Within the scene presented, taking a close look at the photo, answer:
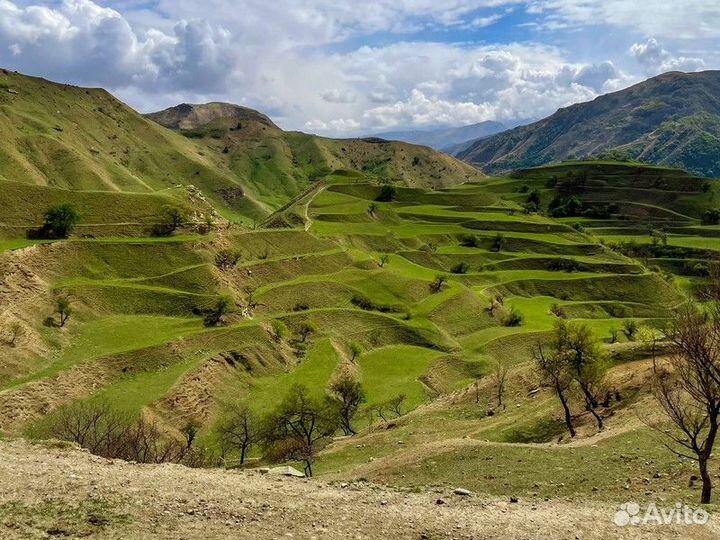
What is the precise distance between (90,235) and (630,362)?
7936 centimetres

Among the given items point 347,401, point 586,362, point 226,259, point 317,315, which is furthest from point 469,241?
point 586,362

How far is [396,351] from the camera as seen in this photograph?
294 ft

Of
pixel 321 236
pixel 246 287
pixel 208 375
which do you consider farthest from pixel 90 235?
pixel 321 236

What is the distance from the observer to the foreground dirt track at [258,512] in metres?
17.9

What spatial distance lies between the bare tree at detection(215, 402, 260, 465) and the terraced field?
2.85 meters

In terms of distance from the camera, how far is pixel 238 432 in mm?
57406

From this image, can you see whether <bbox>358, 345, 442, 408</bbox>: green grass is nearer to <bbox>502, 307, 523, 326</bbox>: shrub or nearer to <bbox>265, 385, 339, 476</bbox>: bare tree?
<bbox>265, 385, 339, 476</bbox>: bare tree

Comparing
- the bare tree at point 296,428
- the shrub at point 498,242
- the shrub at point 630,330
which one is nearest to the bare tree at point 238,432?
the bare tree at point 296,428

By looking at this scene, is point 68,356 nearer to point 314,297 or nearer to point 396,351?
point 314,297

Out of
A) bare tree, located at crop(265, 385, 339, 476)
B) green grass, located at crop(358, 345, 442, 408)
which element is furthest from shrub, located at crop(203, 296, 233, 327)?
green grass, located at crop(358, 345, 442, 408)

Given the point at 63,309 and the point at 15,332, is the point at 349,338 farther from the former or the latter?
the point at 15,332

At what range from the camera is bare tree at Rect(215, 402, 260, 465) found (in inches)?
2118

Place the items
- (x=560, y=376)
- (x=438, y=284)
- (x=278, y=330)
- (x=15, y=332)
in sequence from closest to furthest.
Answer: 1. (x=560, y=376)
2. (x=15, y=332)
3. (x=278, y=330)
4. (x=438, y=284)

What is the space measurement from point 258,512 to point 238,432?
3989 centimetres
